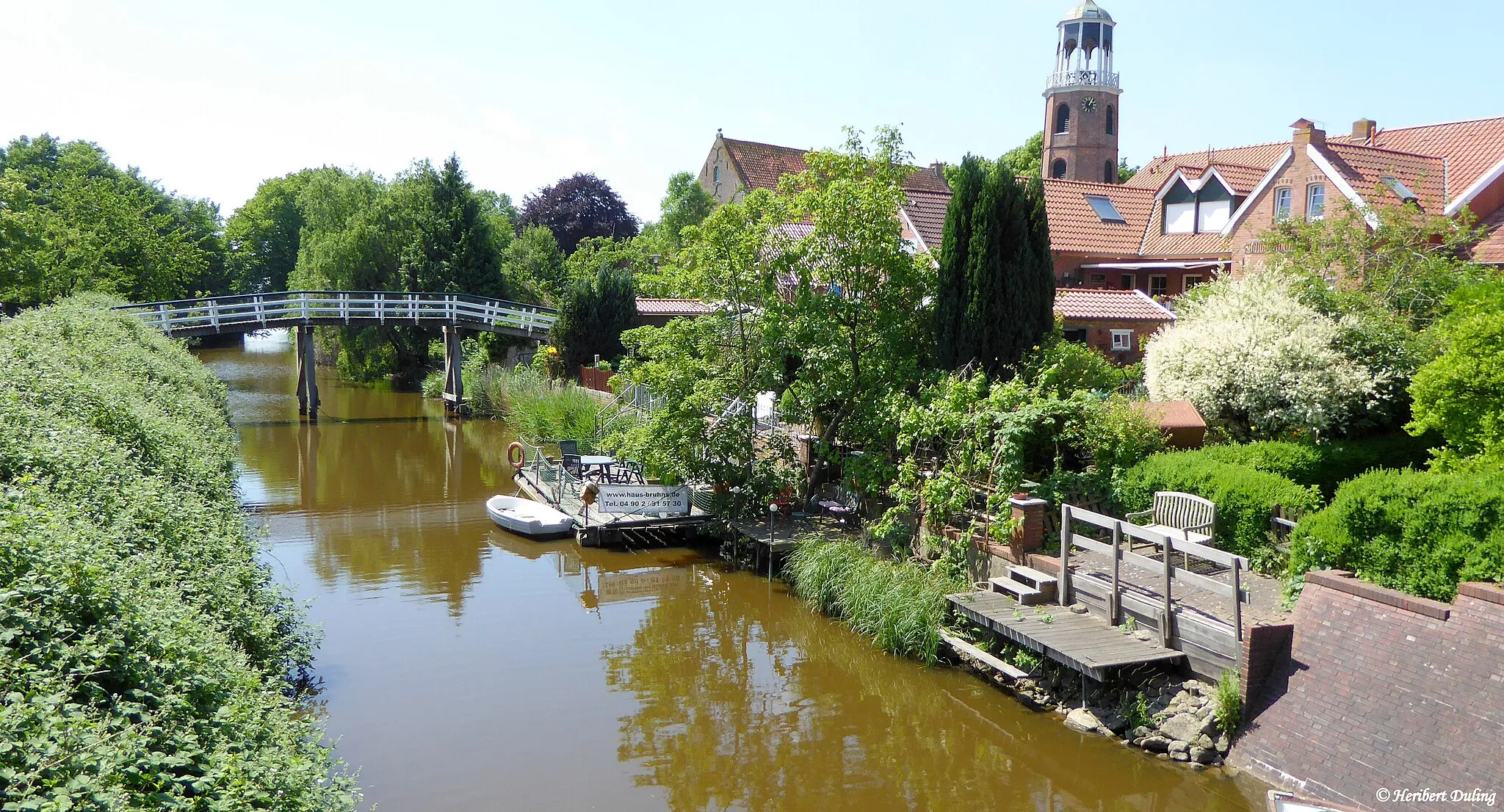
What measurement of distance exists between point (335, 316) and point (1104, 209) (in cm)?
2571

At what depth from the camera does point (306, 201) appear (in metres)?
49.8

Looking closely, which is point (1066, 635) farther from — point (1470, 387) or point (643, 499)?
point (643, 499)

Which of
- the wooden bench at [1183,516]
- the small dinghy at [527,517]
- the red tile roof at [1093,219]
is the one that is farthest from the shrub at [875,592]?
the red tile roof at [1093,219]

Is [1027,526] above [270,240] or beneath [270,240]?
beneath

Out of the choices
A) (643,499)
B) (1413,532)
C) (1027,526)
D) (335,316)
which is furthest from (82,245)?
(1413,532)

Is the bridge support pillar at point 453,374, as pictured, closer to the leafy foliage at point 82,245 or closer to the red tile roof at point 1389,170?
the leafy foliage at point 82,245

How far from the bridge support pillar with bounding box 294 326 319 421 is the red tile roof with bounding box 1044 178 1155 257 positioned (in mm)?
24474

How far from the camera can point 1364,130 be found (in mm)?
30984

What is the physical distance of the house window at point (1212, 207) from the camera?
27984 mm

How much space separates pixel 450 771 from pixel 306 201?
153 feet

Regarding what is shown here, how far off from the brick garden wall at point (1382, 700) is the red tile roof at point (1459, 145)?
686 inches

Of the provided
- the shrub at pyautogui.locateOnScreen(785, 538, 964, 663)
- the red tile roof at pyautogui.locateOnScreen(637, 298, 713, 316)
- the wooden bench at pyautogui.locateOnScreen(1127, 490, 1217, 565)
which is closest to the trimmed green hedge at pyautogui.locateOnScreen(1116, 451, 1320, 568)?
the wooden bench at pyautogui.locateOnScreen(1127, 490, 1217, 565)

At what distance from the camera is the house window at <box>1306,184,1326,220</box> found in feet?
75.9

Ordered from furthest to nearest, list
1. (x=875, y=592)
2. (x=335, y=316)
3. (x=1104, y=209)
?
(x=335, y=316) → (x=1104, y=209) → (x=875, y=592)
